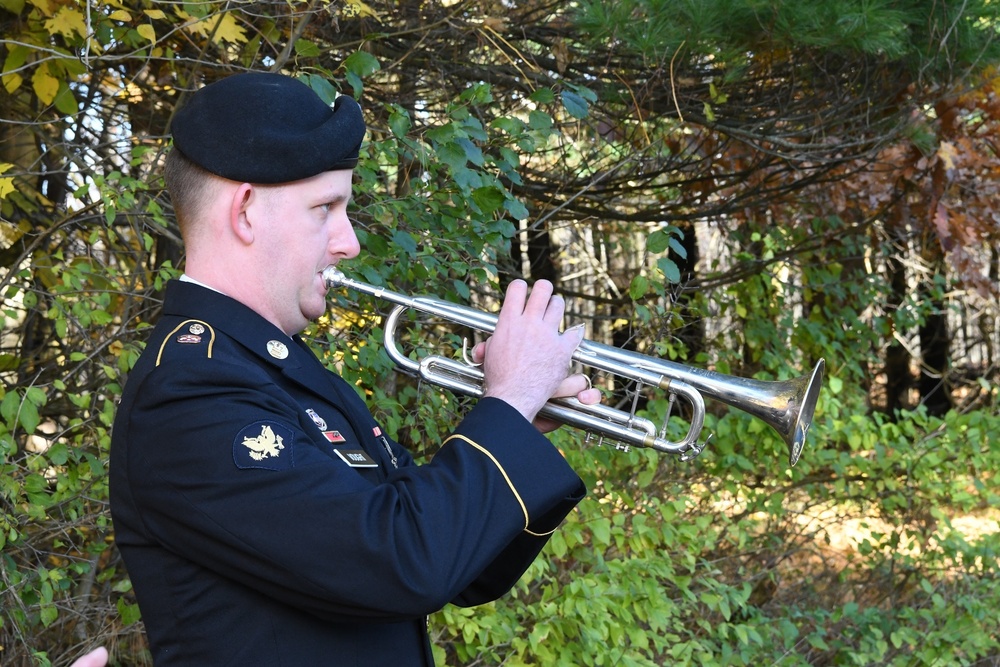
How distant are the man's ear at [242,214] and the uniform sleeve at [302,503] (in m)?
0.26

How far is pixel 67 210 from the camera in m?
4.12

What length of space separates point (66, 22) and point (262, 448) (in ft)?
7.56

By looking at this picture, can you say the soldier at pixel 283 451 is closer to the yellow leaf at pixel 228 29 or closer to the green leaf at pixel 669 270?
the green leaf at pixel 669 270

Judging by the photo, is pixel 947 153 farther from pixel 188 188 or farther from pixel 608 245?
pixel 188 188

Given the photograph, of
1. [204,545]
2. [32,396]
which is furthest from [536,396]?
[32,396]

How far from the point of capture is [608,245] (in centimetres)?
650

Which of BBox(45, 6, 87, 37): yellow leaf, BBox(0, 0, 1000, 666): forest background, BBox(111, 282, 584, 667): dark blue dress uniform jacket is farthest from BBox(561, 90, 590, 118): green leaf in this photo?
BBox(111, 282, 584, 667): dark blue dress uniform jacket

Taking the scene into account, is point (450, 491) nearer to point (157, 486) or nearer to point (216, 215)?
point (157, 486)

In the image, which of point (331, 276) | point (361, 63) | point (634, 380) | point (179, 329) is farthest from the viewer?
point (361, 63)

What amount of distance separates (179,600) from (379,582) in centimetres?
36

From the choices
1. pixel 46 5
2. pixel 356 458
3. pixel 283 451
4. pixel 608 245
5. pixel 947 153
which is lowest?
pixel 608 245

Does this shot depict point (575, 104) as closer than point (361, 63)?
No

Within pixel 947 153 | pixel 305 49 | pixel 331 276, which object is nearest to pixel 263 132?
pixel 331 276

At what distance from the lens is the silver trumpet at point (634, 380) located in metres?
2.34
